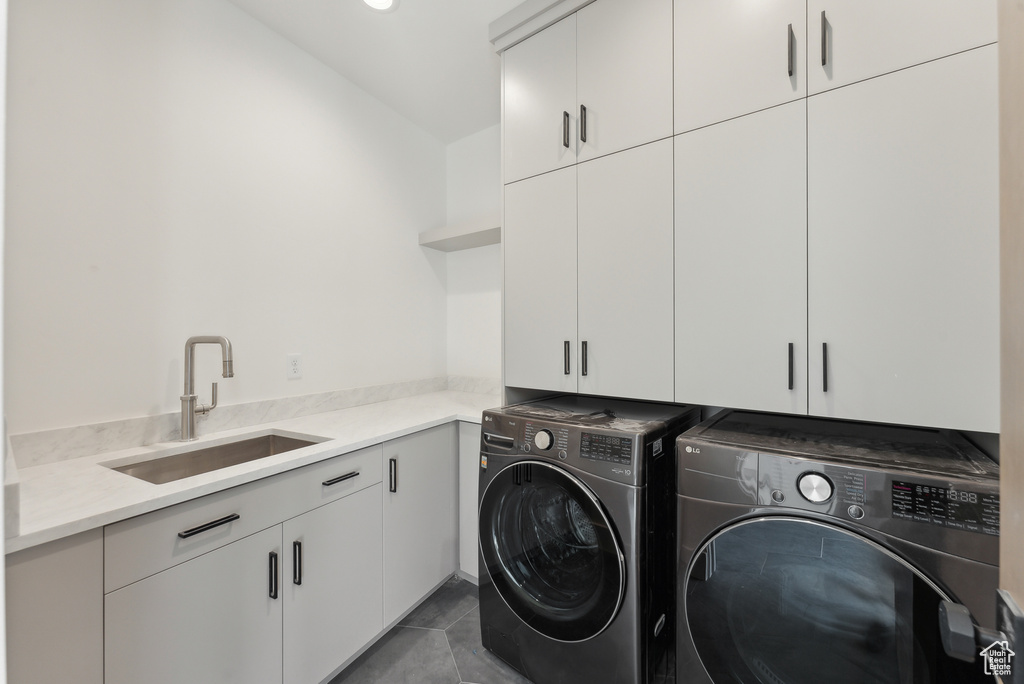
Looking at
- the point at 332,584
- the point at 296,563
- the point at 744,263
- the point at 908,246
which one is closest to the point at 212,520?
the point at 296,563

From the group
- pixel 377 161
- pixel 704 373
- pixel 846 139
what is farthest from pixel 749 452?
pixel 377 161

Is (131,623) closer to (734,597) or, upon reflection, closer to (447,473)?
(447,473)

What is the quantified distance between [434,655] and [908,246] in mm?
2047

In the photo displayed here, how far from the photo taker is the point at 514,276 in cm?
190

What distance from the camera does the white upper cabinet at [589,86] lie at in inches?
59.4

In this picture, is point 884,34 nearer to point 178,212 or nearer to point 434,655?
point 178,212

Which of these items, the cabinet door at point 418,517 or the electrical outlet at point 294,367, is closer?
the cabinet door at point 418,517

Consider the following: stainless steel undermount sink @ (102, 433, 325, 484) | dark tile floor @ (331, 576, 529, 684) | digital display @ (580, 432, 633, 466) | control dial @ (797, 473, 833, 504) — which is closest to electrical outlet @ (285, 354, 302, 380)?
stainless steel undermount sink @ (102, 433, 325, 484)

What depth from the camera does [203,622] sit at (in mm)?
1151

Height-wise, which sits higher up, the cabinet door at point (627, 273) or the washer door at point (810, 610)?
the cabinet door at point (627, 273)

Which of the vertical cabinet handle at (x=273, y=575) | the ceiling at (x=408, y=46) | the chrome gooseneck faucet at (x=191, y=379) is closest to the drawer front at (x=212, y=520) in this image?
the vertical cabinet handle at (x=273, y=575)

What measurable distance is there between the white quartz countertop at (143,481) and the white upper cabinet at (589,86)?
121 centimetres

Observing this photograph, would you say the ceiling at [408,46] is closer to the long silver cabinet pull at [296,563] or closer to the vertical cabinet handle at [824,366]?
the vertical cabinet handle at [824,366]

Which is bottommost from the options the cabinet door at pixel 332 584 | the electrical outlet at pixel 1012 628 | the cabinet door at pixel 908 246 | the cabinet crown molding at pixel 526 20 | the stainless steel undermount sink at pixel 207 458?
the cabinet door at pixel 332 584
